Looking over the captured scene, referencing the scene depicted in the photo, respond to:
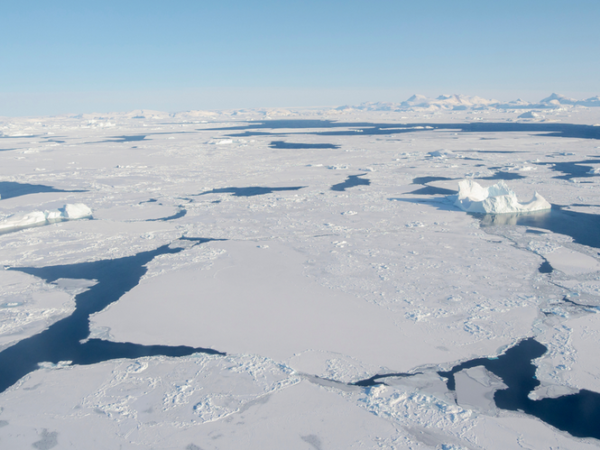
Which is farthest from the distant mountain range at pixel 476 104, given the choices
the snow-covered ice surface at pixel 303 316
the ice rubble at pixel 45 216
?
the ice rubble at pixel 45 216

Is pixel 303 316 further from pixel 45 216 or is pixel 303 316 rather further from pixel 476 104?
pixel 476 104

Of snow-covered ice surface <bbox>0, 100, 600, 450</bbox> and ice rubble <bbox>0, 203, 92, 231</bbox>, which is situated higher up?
ice rubble <bbox>0, 203, 92, 231</bbox>

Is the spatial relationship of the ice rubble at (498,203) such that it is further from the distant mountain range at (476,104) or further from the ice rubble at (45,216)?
the distant mountain range at (476,104)

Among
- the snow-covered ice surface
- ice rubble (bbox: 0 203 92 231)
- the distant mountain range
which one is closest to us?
→ the snow-covered ice surface

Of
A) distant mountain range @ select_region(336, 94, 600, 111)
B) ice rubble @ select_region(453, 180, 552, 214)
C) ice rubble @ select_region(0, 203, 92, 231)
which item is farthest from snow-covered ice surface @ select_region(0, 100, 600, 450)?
distant mountain range @ select_region(336, 94, 600, 111)

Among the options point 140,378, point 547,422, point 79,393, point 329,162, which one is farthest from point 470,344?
point 329,162

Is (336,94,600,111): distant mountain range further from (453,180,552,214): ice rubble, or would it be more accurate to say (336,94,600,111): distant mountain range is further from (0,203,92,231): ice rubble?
(0,203,92,231): ice rubble

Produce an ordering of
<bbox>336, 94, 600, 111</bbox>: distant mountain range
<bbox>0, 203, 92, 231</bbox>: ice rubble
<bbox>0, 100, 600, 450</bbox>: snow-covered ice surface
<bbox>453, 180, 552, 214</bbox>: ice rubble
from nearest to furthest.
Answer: <bbox>0, 100, 600, 450</bbox>: snow-covered ice surface < <bbox>0, 203, 92, 231</bbox>: ice rubble < <bbox>453, 180, 552, 214</bbox>: ice rubble < <bbox>336, 94, 600, 111</bbox>: distant mountain range

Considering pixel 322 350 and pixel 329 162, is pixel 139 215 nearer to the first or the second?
pixel 322 350
